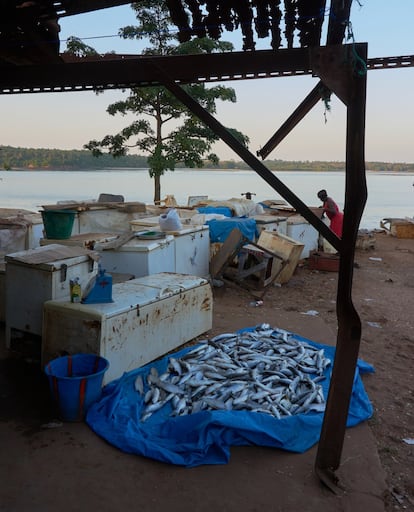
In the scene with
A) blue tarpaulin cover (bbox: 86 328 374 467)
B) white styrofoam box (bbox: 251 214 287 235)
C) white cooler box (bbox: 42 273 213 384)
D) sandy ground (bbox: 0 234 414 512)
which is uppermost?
white styrofoam box (bbox: 251 214 287 235)

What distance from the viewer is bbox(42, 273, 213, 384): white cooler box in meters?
4.83

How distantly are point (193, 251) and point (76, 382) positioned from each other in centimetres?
516

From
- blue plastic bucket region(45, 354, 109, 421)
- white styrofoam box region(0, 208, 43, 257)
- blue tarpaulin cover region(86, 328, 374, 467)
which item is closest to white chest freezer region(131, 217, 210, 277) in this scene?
white styrofoam box region(0, 208, 43, 257)

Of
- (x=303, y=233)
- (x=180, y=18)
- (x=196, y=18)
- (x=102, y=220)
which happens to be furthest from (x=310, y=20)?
(x=303, y=233)

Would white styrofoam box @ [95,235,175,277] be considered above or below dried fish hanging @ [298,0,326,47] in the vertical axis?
below

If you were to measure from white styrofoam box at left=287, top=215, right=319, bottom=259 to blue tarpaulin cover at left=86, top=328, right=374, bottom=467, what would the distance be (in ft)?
27.2

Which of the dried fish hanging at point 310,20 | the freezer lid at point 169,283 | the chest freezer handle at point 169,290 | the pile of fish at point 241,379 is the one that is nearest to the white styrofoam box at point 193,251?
the freezer lid at point 169,283

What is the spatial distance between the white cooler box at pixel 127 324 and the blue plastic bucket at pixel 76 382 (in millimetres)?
172

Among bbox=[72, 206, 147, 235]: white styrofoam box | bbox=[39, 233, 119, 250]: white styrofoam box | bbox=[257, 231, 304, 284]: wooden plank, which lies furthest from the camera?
bbox=[257, 231, 304, 284]: wooden plank

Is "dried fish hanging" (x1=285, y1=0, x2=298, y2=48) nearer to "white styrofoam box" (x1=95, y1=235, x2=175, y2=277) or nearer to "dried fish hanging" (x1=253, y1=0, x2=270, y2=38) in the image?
"dried fish hanging" (x1=253, y1=0, x2=270, y2=38)

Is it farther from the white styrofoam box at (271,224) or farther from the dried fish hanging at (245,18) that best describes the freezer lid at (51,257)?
the white styrofoam box at (271,224)

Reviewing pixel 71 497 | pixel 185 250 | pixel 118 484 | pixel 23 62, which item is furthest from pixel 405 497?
pixel 185 250

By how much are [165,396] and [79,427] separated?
89cm

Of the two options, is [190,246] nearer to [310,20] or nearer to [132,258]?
[132,258]
